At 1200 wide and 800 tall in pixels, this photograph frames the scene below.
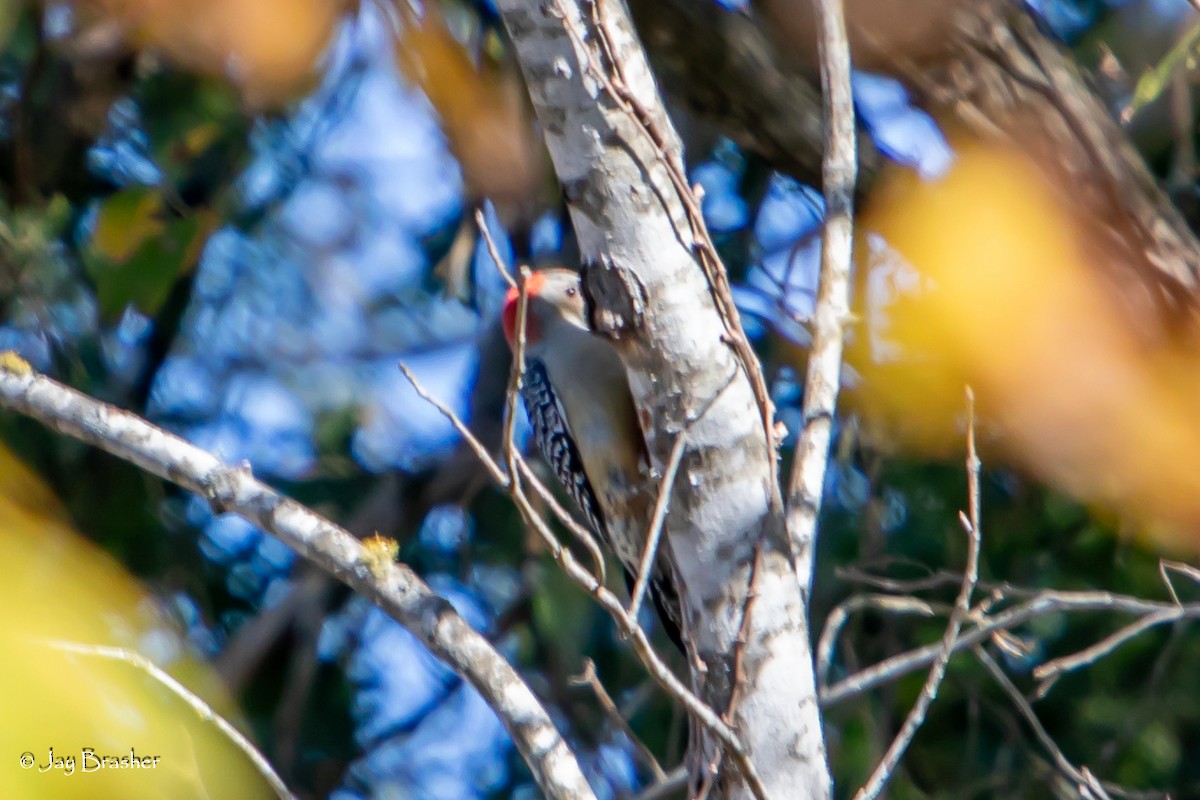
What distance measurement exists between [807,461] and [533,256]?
237 cm

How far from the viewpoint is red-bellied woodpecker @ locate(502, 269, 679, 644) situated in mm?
3551

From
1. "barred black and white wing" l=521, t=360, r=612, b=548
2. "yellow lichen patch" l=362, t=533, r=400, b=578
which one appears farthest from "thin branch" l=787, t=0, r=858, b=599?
"barred black and white wing" l=521, t=360, r=612, b=548

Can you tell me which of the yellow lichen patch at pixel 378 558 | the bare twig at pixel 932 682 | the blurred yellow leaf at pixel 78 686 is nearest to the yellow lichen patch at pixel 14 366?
the blurred yellow leaf at pixel 78 686

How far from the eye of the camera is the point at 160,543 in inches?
169

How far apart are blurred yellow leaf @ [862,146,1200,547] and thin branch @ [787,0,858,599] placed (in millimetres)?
961

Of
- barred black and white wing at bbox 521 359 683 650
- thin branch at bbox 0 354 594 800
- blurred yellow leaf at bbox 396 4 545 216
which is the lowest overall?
barred black and white wing at bbox 521 359 683 650

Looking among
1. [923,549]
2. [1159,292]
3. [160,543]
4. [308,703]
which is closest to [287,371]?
[160,543]

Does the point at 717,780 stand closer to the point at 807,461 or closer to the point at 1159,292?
the point at 807,461

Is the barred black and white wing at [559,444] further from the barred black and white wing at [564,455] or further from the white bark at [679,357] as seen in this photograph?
the white bark at [679,357]

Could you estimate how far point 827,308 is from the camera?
7.98 ft

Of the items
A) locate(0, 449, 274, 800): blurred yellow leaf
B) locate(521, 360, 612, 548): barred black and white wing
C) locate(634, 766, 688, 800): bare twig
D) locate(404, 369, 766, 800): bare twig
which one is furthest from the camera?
locate(521, 360, 612, 548): barred black and white wing

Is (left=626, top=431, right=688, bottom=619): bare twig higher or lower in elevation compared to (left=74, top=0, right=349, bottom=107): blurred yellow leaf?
higher

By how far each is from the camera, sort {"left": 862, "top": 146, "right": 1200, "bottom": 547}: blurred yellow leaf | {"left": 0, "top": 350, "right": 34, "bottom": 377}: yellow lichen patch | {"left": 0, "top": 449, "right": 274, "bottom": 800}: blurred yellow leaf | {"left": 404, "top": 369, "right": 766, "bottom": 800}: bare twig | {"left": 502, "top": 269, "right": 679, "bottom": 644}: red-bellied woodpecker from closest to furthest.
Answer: {"left": 0, "top": 449, "right": 274, "bottom": 800}: blurred yellow leaf < {"left": 404, "top": 369, "right": 766, "bottom": 800}: bare twig < {"left": 0, "top": 350, "right": 34, "bottom": 377}: yellow lichen patch < {"left": 862, "top": 146, "right": 1200, "bottom": 547}: blurred yellow leaf < {"left": 502, "top": 269, "right": 679, "bottom": 644}: red-bellied woodpecker

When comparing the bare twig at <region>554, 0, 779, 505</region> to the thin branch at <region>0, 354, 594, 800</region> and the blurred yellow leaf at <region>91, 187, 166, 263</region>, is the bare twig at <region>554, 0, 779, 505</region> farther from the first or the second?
the blurred yellow leaf at <region>91, 187, 166, 263</region>
